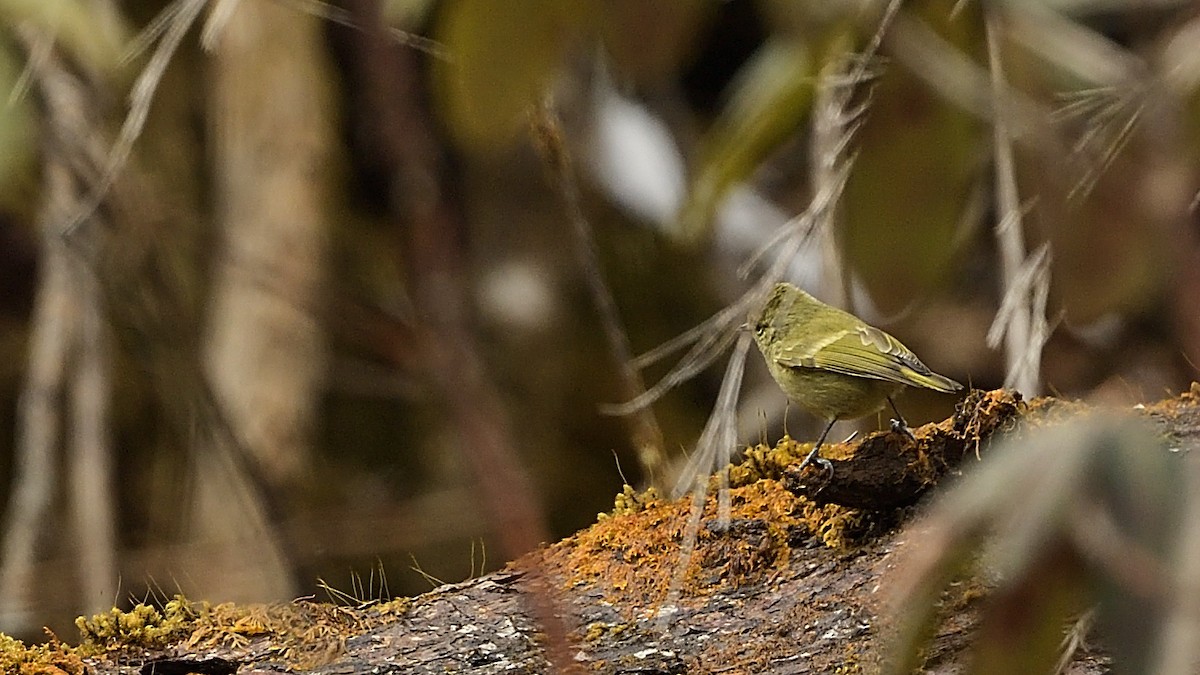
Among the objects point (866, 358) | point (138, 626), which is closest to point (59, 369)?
point (138, 626)

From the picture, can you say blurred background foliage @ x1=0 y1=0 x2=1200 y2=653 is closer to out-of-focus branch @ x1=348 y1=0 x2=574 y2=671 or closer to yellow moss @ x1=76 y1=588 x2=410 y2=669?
out-of-focus branch @ x1=348 y1=0 x2=574 y2=671

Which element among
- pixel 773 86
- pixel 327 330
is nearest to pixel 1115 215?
pixel 773 86

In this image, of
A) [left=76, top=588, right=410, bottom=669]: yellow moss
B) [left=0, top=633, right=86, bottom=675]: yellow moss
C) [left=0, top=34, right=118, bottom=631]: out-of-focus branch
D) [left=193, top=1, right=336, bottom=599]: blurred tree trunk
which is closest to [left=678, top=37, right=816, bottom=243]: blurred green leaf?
[left=76, top=588, right=410, bottom=669]: yellow moss

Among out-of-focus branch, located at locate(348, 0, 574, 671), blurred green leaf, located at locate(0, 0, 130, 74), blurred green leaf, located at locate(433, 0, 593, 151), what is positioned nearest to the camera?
out-of-focus branch, located at locate(348, 0, 574, 671)

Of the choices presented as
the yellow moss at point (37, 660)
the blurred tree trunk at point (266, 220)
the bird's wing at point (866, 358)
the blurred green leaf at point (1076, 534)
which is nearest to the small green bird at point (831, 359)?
the bird's wing at point (866, 358)

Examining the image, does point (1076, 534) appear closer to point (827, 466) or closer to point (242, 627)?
point (827, 466)

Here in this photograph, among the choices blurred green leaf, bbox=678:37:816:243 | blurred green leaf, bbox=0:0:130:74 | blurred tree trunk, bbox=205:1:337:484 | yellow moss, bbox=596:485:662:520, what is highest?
blurred tree trunk, bbox=205:1:337:484

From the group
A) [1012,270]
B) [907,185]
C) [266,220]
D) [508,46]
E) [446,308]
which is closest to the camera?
[446,308]

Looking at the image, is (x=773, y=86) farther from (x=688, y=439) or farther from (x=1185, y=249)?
(x=688, y=439)
